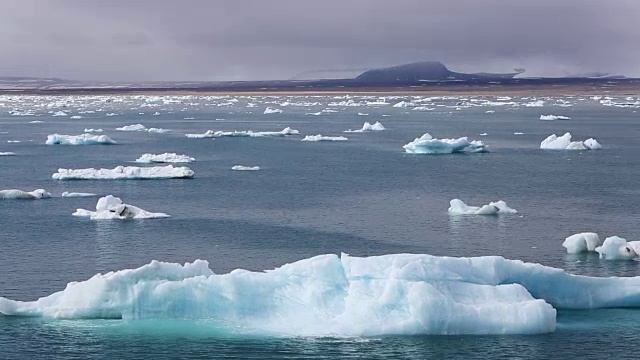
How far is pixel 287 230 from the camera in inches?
853

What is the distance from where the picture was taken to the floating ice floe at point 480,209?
76.2ft

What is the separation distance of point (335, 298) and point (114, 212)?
1057 centimetres

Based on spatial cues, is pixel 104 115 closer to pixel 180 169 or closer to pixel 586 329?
pixel 180 169

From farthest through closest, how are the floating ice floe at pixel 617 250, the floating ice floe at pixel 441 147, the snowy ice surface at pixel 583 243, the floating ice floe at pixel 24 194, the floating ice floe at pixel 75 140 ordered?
1. the floating ice floe at pixel 75 140
2. the floating ice floe at pixel 441 147
3. the floating ice floe at pixel 24 194
4. the snowy ice surface at pixel 583 243
5. the floating ice floe at pixel 617 250

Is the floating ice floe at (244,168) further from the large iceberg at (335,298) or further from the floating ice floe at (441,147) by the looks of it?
the large iceberg at (335,298)

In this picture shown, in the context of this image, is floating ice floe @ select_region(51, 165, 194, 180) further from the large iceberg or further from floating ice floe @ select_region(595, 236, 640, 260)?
the large iceberg

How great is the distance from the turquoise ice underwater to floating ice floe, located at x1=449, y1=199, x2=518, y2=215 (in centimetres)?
28

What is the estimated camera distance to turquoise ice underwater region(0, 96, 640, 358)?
13.1 metres

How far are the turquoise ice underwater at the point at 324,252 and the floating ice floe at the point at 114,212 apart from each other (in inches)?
11.1

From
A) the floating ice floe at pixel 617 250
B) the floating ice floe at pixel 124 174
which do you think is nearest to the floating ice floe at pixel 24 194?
the floating ice floe at pixel 124 174

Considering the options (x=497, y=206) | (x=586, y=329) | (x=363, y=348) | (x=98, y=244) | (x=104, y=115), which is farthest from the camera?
(x=104, y=115)

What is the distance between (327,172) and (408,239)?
1325cm

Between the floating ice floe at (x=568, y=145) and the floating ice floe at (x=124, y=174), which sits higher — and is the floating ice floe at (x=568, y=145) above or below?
above

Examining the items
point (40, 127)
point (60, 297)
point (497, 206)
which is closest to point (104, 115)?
point (40, 127)
